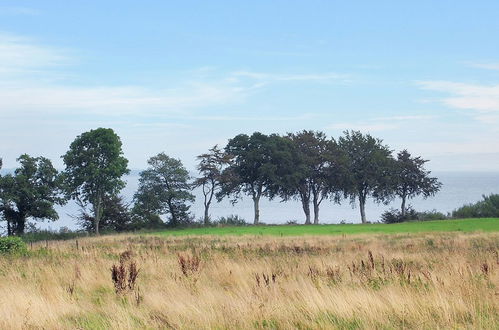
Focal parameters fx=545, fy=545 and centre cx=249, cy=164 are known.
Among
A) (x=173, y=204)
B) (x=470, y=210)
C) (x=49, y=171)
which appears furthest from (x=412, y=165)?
(x=49, y=171)

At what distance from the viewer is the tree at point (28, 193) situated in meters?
56.2

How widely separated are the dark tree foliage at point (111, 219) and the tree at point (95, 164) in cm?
438

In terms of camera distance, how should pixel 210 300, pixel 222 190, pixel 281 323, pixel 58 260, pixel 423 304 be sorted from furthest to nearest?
pixel 222 190, pixel 58 260, pixel 210 300, pixel 423 304, pixel 281 323

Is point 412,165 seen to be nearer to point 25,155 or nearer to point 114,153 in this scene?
point 114,153

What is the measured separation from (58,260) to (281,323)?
11783mm

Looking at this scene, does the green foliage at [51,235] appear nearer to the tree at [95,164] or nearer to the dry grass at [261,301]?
the tree at [95,164]

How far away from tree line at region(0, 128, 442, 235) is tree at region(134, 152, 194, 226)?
123mm

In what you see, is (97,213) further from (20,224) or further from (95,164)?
(20,224)

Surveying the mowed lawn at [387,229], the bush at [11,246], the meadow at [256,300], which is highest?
the bush at [11,246]

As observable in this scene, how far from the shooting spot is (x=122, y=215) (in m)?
66.2

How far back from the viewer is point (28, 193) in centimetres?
5597

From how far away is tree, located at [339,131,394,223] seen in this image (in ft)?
241

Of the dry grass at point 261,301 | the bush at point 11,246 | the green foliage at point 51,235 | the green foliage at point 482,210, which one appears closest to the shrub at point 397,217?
the green foliage at point 482,210

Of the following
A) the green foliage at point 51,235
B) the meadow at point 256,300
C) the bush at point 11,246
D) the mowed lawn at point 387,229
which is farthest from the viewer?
the green foliage at point 51,235
